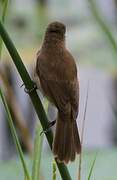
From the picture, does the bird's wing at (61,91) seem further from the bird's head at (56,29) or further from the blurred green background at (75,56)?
the blurred green background at (75,56)

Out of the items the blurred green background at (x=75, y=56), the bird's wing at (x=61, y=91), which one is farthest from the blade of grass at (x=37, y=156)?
the blurred green background at (x=75, y=56)

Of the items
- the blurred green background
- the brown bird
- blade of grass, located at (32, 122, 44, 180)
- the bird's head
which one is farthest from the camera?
the blurred green background

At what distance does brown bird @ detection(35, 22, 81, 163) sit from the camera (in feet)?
6.84

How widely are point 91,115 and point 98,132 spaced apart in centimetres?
14

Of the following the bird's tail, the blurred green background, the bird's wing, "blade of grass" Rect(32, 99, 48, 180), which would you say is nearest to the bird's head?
the bird's wing

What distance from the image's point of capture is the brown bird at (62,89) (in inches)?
82.1

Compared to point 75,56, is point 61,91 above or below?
above

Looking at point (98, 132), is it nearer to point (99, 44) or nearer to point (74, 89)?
point (99, 44)

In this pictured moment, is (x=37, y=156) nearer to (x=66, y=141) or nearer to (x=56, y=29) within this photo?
(x=66, y=141)

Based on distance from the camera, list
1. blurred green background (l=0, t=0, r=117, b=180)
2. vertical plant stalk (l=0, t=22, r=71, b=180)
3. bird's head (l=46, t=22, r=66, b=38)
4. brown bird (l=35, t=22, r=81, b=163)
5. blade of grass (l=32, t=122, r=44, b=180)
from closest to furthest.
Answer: vertical plant stalk (l=0, t=22, r=71, b=180)
blade of grass (l=32, t=122, r=44, b=180)
brown bird (l=35, t=22, r=81, b=163)
bird's head (l=46, t=22, r=66, b=38)
blurred green background (l=0, t=0, r=117, b=180)

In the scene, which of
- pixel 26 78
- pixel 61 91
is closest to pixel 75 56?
pixel 61 91

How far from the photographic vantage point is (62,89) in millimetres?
2148

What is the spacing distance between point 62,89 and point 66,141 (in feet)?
0.53

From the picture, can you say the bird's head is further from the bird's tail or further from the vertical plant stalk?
the vertical plant stalk
